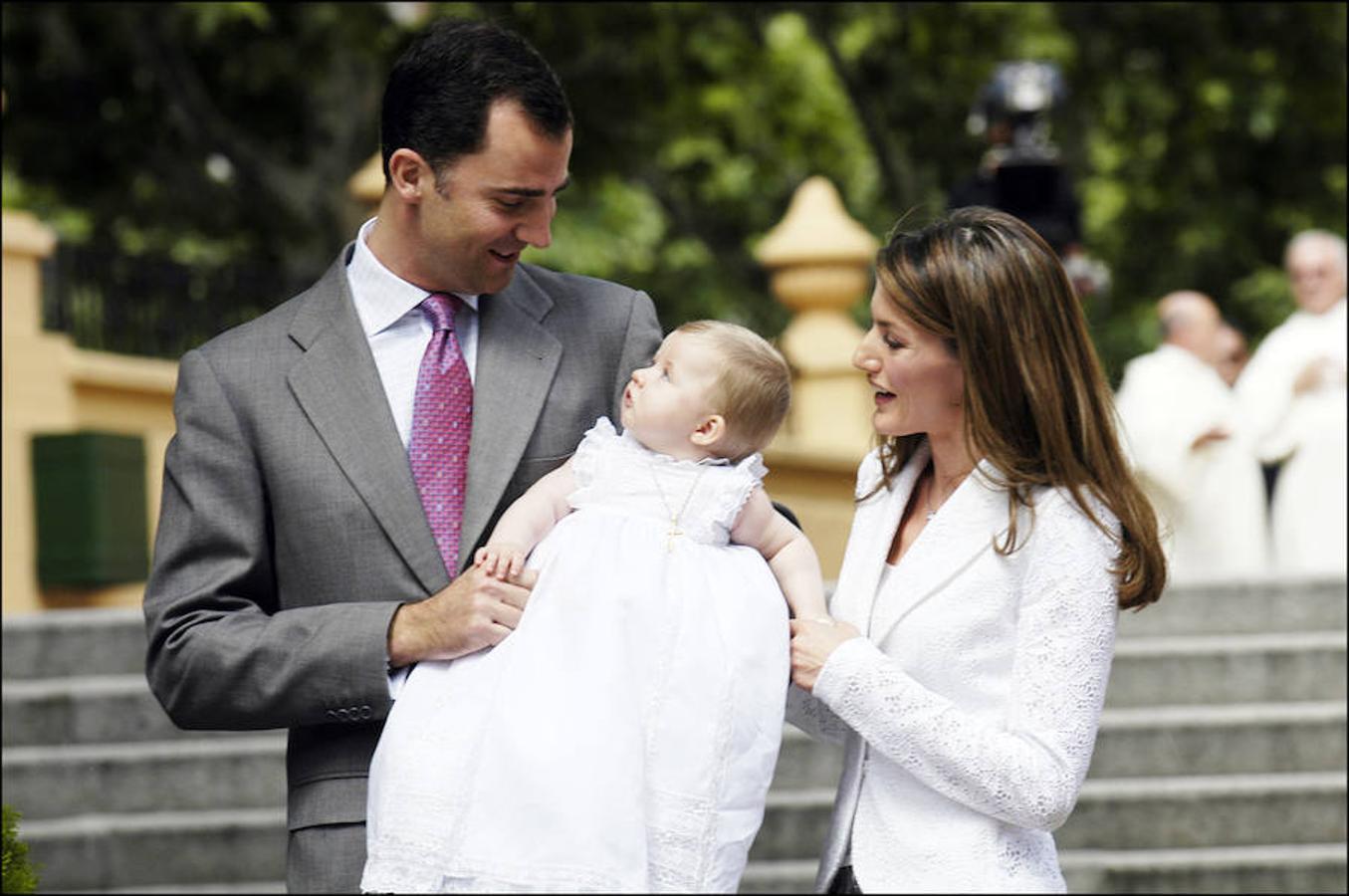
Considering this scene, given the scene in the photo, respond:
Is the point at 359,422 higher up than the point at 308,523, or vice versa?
the point at 359,422

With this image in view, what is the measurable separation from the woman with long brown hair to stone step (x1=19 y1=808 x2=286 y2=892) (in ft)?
14.3

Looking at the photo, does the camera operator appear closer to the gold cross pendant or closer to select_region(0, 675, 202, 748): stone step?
select_region(0, 675, 202, 748): stone step

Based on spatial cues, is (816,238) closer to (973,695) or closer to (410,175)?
(410,175)

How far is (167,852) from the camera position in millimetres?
7582

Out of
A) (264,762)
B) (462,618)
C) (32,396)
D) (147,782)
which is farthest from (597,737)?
(32,396)

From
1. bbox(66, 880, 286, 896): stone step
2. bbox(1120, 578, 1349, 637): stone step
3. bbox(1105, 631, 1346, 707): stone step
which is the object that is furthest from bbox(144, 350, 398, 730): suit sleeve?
bbox(1120, 578, 1349, 637): stone step

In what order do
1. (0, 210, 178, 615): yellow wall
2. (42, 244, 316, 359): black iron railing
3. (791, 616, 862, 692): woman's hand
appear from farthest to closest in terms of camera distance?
(42, 244, 316, 359): black iron railing
(0, 210, 178, 615): yellow wall
(791, 616, 862, 692): woman's hand

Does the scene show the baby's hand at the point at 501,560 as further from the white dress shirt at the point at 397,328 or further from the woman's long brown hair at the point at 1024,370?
the woman's long brown hair at the point at 1024,370

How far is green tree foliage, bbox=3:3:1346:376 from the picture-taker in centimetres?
1598

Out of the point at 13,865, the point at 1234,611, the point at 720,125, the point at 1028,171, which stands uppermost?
the point at 720,125

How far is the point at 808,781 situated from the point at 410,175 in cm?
454

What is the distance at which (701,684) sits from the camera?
3242 mm

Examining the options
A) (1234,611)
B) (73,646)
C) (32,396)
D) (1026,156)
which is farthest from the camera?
(1026,156)

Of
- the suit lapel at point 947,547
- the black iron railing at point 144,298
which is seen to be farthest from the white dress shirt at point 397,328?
the black iron railing at point 144,298
